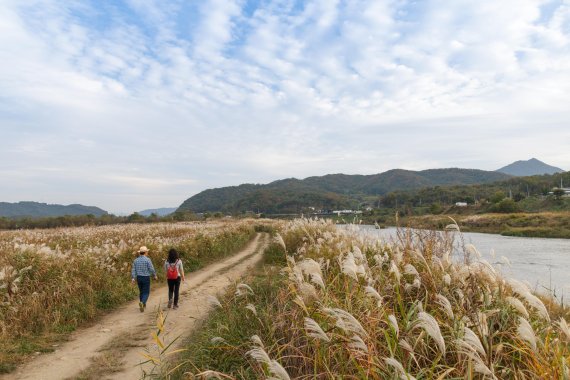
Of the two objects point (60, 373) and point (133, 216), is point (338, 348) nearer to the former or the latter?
point (60, 373)

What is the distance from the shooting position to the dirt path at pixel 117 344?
651 centimetres

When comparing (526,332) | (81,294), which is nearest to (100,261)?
(81,294)

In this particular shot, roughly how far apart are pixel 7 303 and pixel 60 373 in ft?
12.2

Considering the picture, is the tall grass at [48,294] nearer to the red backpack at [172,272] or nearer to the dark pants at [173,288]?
the dark pants at [173,288]

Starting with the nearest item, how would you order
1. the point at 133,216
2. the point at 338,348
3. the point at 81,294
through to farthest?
the point at 338,348 → the point at 81,294 → the point at 133,216

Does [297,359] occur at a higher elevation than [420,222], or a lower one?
lower

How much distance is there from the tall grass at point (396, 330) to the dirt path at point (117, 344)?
1530mm

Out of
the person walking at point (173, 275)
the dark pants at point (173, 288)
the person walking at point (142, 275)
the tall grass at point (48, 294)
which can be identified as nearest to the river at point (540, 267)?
the person walking at point (173, 275)

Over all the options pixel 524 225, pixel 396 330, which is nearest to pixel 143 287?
pixel 396 330

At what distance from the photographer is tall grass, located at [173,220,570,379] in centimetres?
345

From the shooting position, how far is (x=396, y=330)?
336 cm

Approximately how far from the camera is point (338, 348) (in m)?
4.09

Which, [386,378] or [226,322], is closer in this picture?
[386,378]

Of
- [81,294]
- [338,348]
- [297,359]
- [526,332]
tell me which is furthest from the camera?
[81,294]
